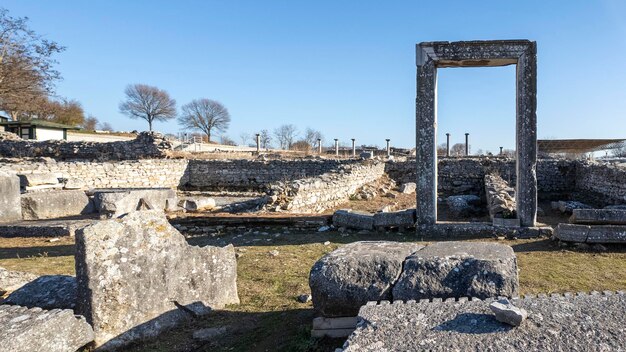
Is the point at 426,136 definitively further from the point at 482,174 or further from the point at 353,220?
the point at 482,174

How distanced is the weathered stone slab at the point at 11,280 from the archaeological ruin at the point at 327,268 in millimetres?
39

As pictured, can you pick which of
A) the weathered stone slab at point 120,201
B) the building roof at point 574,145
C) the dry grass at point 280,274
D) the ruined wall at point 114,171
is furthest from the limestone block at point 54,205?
the building roof at point 574,145

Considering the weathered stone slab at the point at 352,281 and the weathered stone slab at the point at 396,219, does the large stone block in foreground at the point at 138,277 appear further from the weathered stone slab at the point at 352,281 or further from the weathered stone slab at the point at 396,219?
the weathered stone slab at the point at 396,219

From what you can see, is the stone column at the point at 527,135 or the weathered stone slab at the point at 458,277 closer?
the weathered stone slab at the point at 458,277

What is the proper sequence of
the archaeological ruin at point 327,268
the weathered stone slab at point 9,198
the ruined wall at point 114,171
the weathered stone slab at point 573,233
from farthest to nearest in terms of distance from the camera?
1. the ruined wall at point 114,171
2. the weathered stone slab at point 9,198
3. the weathered stone slab at point 573,233
4. the archaeological ruin at point 327,268

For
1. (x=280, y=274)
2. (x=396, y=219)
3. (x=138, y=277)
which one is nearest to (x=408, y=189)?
(x=396, y=219)

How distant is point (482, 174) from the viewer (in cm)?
1902

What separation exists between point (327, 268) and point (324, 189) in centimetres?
973

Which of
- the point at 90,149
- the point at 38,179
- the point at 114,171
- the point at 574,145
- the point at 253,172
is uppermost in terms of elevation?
the point at 90,149

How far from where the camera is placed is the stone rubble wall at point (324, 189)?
40.1 feet

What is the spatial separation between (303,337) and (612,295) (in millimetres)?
2538

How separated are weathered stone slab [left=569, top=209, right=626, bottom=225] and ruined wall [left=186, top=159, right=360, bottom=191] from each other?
1332cm

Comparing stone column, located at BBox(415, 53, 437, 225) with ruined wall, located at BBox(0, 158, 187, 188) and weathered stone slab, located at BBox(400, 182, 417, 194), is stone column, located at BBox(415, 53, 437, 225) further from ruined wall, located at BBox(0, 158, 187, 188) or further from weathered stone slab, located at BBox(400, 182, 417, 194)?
ruined wall, located at BBox(0, 158, 187, 188)

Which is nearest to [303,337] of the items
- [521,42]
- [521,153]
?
[521,153]
